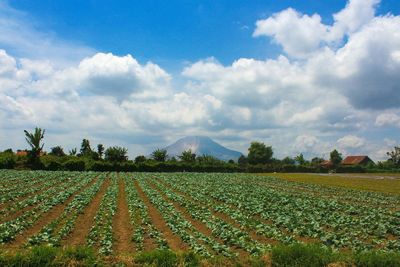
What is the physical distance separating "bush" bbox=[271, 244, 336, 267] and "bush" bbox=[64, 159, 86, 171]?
58.0m

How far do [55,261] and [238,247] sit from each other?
6.20 m

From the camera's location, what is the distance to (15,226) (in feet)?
48.5

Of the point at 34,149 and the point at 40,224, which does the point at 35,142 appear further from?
the point at 40,224

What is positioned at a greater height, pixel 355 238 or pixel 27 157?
pixel 27 157

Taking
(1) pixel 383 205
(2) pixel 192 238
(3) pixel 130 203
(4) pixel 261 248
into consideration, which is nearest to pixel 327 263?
(4) pixel 261 248

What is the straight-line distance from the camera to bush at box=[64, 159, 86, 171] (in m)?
63.0

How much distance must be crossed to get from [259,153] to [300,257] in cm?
11844

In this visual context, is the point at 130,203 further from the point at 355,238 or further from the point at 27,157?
the point at 27,157

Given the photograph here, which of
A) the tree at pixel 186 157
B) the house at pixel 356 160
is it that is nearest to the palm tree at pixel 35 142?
the tree at pixel 186 157

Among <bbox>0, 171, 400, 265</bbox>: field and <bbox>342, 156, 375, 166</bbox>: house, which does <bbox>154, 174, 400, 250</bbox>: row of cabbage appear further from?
<bbox>342, 156, 375, 166</bbox>: house

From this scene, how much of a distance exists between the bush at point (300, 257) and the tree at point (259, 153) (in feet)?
385

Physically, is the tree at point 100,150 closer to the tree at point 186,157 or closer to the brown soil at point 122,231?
the tree at point 186,157

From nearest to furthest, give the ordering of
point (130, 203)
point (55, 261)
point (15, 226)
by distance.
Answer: point (55, 261) → point (15, 226) → point (130, 203)

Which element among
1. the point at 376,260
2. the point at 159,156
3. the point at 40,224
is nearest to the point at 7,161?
the point at 159,156
